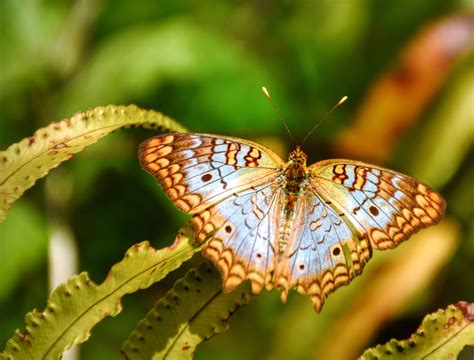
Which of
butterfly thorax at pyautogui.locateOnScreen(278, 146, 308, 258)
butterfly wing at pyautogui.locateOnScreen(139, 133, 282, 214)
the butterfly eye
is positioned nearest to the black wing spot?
butterfly wing at pyautogui.locateOnScreen(139, 133, 282, 214)

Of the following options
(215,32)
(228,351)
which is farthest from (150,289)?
(215,32)

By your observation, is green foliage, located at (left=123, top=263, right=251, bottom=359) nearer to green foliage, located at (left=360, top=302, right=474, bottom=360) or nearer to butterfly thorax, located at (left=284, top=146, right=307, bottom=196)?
green foliage, located at (left=360, top=302, right=474, bottom=360)

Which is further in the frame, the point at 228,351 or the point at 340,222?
the point at 228,351

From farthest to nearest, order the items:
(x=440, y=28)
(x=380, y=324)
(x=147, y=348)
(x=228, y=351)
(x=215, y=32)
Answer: (x=215, y=32) < (x=228, y=351) < (x=440, y=28) < (x=380, y=324) < (x=147, y=348)

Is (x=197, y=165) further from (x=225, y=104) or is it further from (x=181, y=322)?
(x=225, y=104)

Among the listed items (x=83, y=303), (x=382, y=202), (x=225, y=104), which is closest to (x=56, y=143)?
(x=83, y=303)

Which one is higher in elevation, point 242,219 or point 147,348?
point 242,219

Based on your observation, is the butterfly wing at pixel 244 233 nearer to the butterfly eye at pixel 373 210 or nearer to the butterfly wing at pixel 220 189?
the butterfly wing at pixel 220 189

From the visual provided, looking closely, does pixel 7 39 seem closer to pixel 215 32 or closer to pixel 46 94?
pixel 46 94
